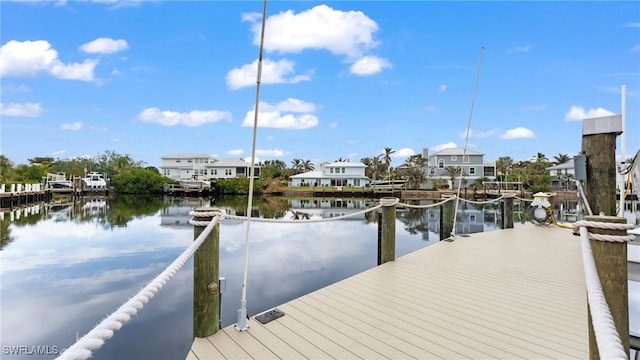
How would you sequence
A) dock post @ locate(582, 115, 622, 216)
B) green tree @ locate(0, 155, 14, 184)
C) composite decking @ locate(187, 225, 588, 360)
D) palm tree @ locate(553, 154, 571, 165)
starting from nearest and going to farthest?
composite decking @ locate(187, 225, 588, 360) → dock post @ locate(582, 115, 622, 216) → green tree @ locate(0, 155, 14, 184) → palm tree @ locate(553, 154, 571, 165)

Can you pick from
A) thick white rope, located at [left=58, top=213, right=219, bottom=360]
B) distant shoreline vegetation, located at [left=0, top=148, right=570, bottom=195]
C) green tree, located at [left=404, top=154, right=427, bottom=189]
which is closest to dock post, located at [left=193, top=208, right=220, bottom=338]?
thick white rope, located at [left=58, top=213, right=219, bottom=360]

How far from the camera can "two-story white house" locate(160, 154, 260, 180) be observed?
47469mm

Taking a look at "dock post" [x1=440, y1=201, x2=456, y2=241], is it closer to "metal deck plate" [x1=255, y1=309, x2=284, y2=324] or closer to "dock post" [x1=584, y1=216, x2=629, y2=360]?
"metal deck plate" [x1=255, y1=309, x2=284, y2=324]

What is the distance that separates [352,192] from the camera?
1508 inches

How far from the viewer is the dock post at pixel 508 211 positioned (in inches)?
305

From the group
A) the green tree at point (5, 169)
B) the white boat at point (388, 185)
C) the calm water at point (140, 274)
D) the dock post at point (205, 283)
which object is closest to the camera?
the dock post at point (205, 283)

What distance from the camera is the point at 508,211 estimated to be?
783 cm

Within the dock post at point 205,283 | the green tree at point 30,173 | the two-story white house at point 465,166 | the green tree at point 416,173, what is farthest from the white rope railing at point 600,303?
the green tree at point 30,173

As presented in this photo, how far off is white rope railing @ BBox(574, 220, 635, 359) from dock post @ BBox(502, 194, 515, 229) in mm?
7367

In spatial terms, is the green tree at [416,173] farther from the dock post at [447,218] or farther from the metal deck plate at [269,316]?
the metal deck plate at [269,316]

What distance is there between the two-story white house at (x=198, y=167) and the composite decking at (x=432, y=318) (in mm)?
45585

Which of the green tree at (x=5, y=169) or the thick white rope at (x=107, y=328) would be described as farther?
the green tree at (x=5, y=169)

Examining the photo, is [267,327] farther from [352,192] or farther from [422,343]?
[352,192]

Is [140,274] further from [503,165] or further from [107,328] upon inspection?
[503,165]
